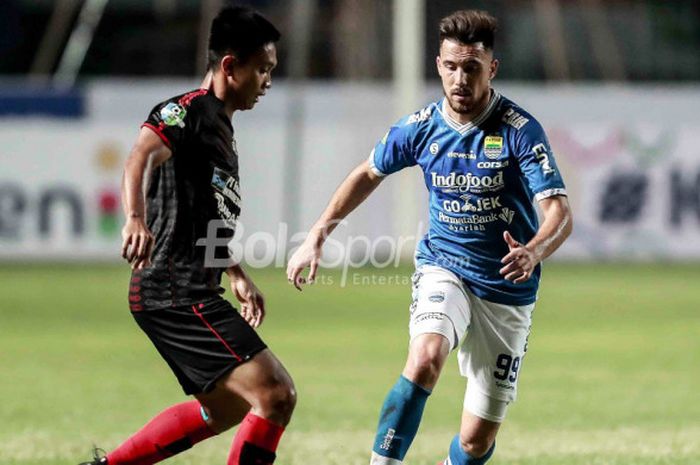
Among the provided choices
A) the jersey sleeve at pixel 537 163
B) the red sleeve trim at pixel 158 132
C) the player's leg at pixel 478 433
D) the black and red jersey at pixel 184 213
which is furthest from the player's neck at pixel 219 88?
the player's leg at pixel 478 433

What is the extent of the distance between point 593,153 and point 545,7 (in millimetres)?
7962

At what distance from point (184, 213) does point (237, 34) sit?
829 millimetres

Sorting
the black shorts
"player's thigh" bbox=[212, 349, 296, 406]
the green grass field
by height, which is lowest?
the green grass field

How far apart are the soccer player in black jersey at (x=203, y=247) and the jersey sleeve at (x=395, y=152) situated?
94 centimetres

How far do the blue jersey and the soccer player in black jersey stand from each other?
101 cm

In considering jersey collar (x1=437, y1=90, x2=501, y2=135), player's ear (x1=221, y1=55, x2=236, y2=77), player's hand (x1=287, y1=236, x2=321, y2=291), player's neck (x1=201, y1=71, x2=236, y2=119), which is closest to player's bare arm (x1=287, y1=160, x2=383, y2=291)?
player's hand (x1=287, y1=236, x2=321, y2=291)

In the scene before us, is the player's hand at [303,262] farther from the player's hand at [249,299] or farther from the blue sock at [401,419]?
the blue sock at [401,419]

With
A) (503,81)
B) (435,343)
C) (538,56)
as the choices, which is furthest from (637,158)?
(435,343)

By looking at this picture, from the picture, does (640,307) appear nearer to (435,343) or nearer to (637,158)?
(637,158)

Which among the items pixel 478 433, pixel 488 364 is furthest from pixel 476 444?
pixel 488 364

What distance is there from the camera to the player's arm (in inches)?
221

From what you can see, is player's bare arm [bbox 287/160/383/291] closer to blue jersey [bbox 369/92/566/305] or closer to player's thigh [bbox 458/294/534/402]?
blue jersey [bbox 369/92/566/305]

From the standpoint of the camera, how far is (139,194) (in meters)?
5.76

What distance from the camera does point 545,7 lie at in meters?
31.9
